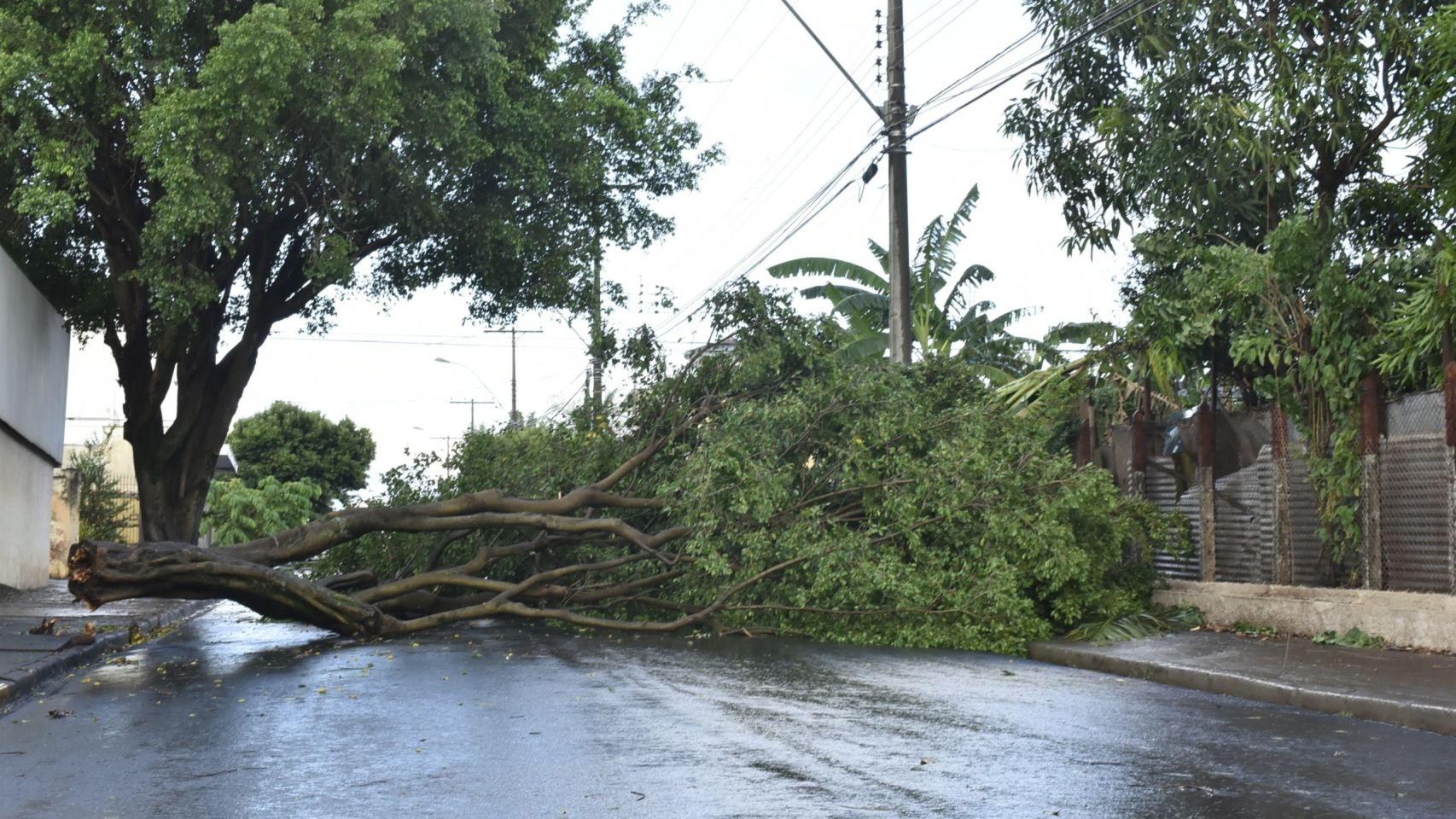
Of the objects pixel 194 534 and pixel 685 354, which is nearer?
pixel 685 354

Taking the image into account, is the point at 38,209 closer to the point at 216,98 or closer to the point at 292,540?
the point at 216,98

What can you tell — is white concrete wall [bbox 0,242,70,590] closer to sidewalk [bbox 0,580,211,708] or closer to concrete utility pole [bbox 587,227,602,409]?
sidewalk [bbox 0,580,211,708]

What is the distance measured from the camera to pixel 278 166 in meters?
19.3

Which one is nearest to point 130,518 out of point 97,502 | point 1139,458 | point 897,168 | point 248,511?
point 97,502

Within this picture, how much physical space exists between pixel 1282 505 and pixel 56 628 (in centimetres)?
1245

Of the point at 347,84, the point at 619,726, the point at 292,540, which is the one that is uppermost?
the point at 347,84

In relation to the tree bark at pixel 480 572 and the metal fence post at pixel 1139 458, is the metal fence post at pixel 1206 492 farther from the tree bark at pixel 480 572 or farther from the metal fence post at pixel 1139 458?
the tree bark at pixel 480 572

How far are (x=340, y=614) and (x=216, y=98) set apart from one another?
7127mm

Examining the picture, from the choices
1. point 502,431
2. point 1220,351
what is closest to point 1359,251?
point 1220,351

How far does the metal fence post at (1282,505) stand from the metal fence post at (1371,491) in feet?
3.49

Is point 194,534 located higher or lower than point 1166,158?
lower

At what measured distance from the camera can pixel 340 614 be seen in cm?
1449

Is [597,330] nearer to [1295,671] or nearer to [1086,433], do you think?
[1086,433]

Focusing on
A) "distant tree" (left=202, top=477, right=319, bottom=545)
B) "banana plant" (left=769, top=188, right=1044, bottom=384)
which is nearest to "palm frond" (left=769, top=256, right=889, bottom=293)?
"banana plant" (left=769, top=188, right=1044, bottom=384)
